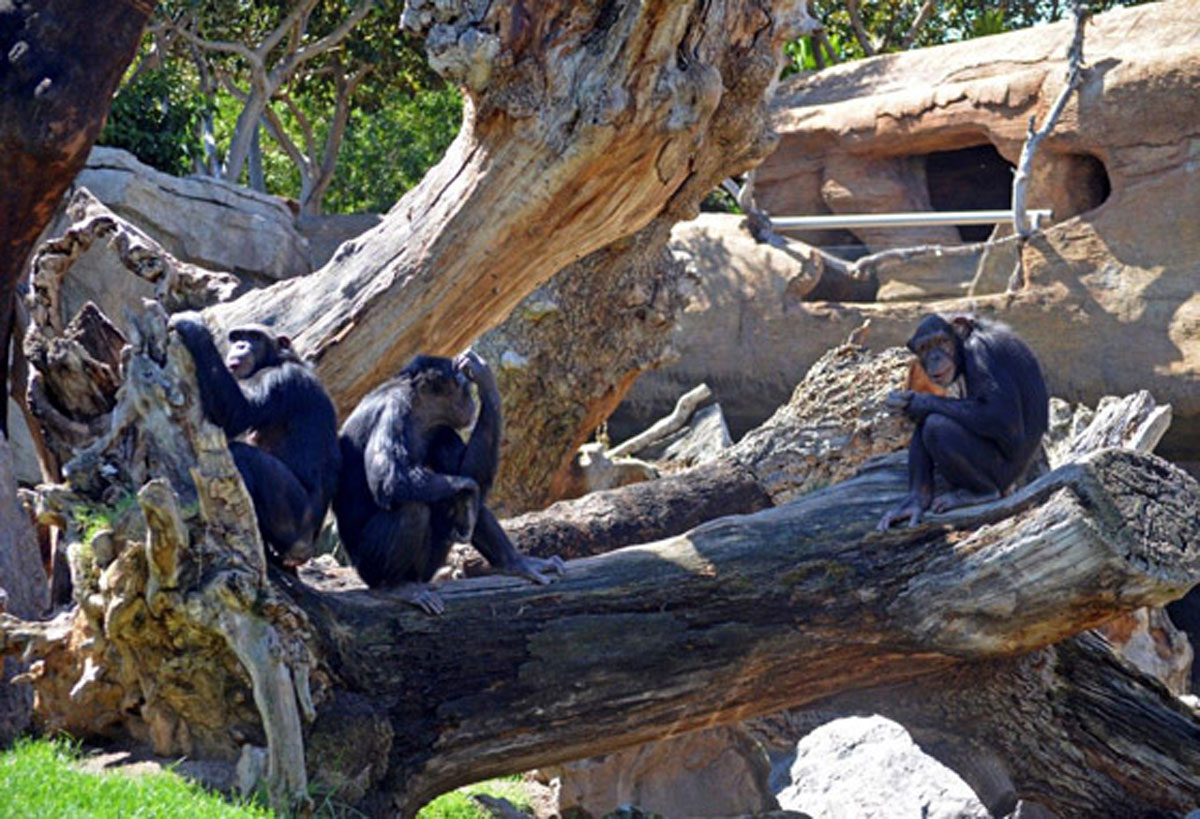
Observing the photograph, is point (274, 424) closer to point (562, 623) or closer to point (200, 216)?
point (562, 623)

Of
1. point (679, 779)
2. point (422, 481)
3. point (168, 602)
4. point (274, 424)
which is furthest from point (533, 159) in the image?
point (679, 779)

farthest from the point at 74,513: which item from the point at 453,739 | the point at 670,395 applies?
the point at 670,395

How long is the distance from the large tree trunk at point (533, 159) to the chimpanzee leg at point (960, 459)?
2134 millimetres

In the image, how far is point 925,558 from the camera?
7.17 metres

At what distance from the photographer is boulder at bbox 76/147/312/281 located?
14.2 meters

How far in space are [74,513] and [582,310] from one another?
575 cm

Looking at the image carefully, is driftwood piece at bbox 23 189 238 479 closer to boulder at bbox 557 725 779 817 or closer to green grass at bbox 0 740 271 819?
green grass at bbox 0 740 271 819

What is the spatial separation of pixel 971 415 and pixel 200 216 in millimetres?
9231

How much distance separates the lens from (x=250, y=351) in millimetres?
7441

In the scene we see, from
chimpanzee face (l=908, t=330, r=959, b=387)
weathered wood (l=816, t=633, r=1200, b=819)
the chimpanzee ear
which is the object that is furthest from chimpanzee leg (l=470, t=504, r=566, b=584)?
the chimpanzee ear

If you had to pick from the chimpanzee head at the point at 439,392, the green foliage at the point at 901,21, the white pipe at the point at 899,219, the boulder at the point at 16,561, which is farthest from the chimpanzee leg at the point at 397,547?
the green foliage at the point at 901,21

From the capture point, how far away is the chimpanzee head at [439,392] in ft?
25.6

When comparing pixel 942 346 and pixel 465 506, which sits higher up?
pixel 942 346

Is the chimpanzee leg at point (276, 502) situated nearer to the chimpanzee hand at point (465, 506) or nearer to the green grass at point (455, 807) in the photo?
the chimpanzee hand at point (465, 506)
